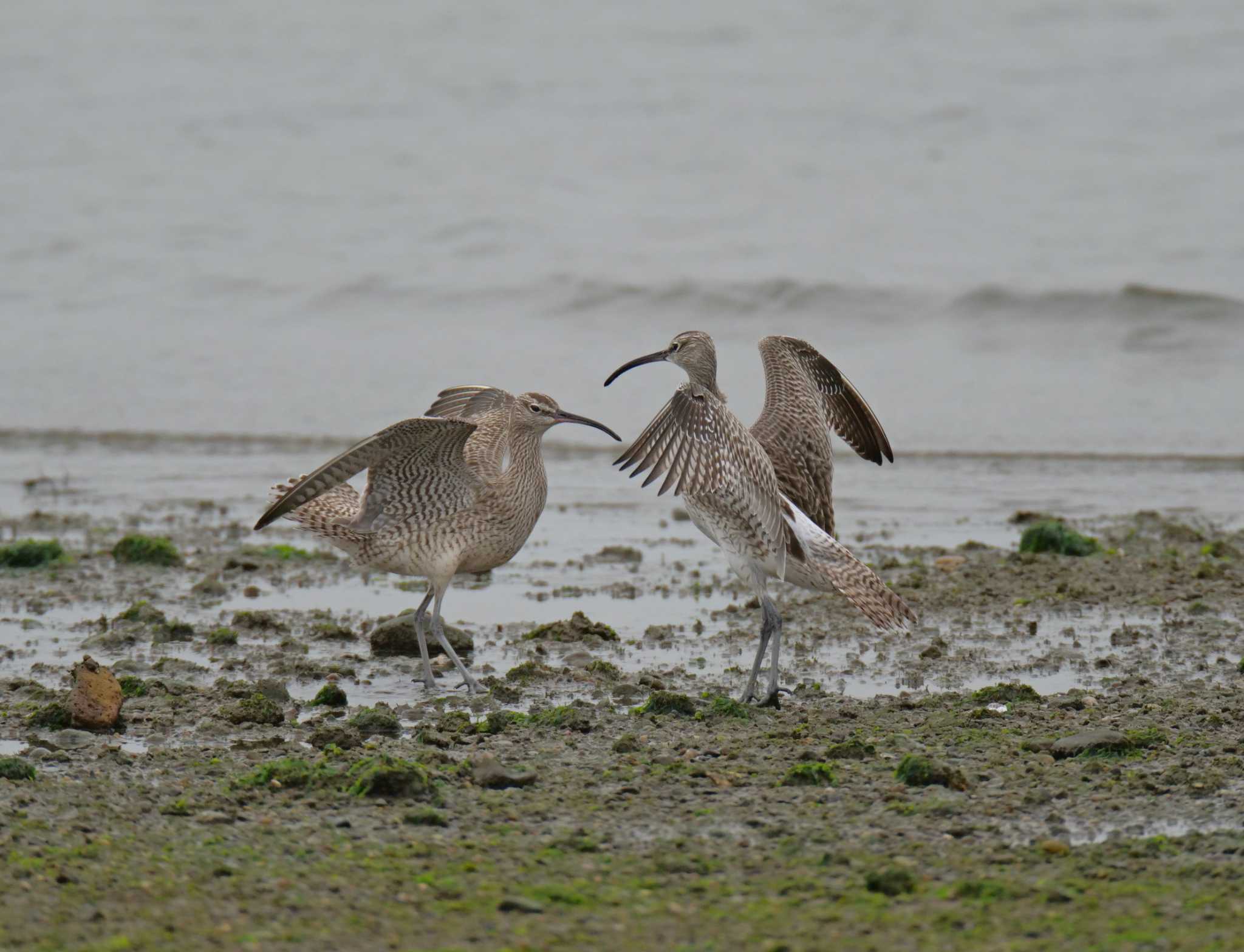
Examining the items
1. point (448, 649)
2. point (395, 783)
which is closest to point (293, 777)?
point (395, 783)

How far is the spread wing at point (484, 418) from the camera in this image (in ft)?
26.7

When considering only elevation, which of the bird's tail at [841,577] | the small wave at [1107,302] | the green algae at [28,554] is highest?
the small wave at [1107,302]

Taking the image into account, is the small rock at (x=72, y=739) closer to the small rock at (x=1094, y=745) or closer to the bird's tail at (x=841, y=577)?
the bird's tail at (x=841, y=577)

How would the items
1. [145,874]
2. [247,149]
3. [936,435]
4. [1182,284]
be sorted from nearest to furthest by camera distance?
[145,874] < [936,435] < [1182,284] < [247,149]

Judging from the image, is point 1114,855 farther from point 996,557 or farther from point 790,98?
point 790,98

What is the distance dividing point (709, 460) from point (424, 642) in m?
1.51

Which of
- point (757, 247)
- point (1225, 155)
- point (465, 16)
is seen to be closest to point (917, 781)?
point (757, 247)

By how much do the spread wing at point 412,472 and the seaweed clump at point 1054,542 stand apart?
3.63 m

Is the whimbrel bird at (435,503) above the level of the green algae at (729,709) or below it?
above

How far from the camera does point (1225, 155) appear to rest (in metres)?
23.0

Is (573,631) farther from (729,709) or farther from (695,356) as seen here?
(729,709)

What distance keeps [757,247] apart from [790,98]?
6540 millimetres

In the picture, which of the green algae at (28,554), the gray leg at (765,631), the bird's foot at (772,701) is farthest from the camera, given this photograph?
the green algae at (28,554)

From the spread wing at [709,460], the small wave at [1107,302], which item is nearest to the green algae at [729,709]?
the spread wing at [709,460]
